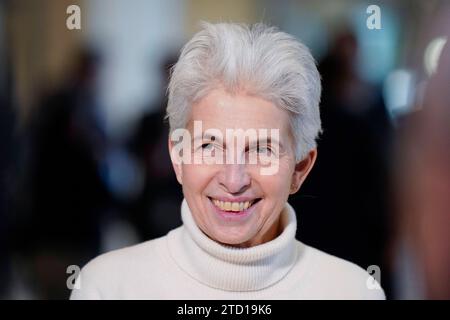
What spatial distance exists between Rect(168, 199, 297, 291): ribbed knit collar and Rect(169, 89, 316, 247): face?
3 centimetres

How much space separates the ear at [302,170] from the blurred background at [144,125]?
0.06m

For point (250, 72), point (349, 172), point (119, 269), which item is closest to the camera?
point (250, 72)

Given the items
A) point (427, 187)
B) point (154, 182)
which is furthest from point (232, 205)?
point (427, 187)

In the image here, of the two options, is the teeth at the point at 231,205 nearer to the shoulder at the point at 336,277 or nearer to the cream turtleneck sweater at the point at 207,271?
the cream turtleneck sweater at the point at 207,271

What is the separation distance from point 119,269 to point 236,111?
404 millimetres

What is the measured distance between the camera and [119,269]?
1.36 m

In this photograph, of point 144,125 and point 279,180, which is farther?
point 144,125

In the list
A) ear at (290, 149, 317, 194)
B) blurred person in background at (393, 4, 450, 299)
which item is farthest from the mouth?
blurred person in background at (393, 4, 450, 299)

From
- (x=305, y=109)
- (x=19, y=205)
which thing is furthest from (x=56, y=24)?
(x=305, y=109)

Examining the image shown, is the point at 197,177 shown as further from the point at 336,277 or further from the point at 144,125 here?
the point at 336,277

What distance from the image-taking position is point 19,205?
1.47 m

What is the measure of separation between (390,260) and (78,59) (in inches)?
32.2

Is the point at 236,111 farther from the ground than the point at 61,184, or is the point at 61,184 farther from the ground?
the point at 236,111

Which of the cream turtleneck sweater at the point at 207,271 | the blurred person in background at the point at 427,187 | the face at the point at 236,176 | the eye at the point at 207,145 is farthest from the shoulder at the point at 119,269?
the blurred person in background at the point at 427,187
